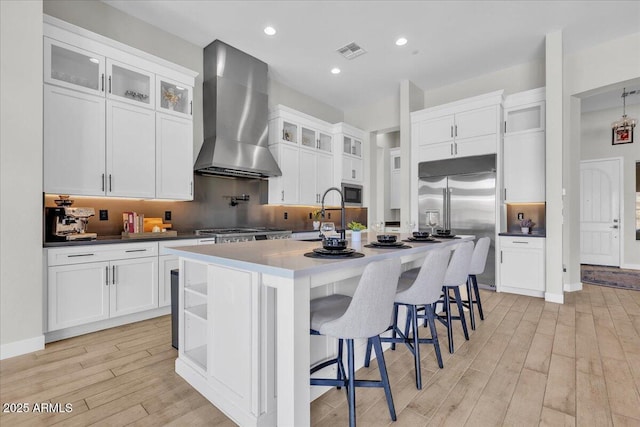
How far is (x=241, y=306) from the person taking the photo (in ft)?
5.19

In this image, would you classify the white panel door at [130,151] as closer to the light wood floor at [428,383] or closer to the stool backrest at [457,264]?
the light wood floor at [428,383]

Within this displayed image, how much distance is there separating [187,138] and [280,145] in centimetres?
151

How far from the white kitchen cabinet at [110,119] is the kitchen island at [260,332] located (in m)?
1.75

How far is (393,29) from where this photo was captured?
3.77 metres

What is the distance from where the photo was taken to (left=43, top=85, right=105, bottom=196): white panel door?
273 centimetres

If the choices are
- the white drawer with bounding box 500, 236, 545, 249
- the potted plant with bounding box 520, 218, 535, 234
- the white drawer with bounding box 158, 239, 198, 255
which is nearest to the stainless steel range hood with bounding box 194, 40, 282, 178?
the white drawer with bounding box 158, 239, 198, 255

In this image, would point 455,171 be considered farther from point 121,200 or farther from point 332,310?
point 121,200

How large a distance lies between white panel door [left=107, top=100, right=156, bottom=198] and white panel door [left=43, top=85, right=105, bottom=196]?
0.26 feet

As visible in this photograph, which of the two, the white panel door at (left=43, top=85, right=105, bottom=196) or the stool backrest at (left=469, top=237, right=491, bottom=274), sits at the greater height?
the white panel door at (left=43, top=85, right=105, bottom=196)

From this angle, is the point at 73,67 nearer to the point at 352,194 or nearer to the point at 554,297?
the point at 352,194

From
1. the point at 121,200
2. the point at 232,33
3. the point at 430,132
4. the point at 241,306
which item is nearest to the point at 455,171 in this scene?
the point at 430,132

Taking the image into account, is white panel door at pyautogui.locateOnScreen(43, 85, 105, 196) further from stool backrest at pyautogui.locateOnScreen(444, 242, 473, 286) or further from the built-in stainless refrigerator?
the built-in stainless refrigerator

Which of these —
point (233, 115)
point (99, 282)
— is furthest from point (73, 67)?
point (99, 282)

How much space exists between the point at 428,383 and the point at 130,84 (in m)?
3.93
